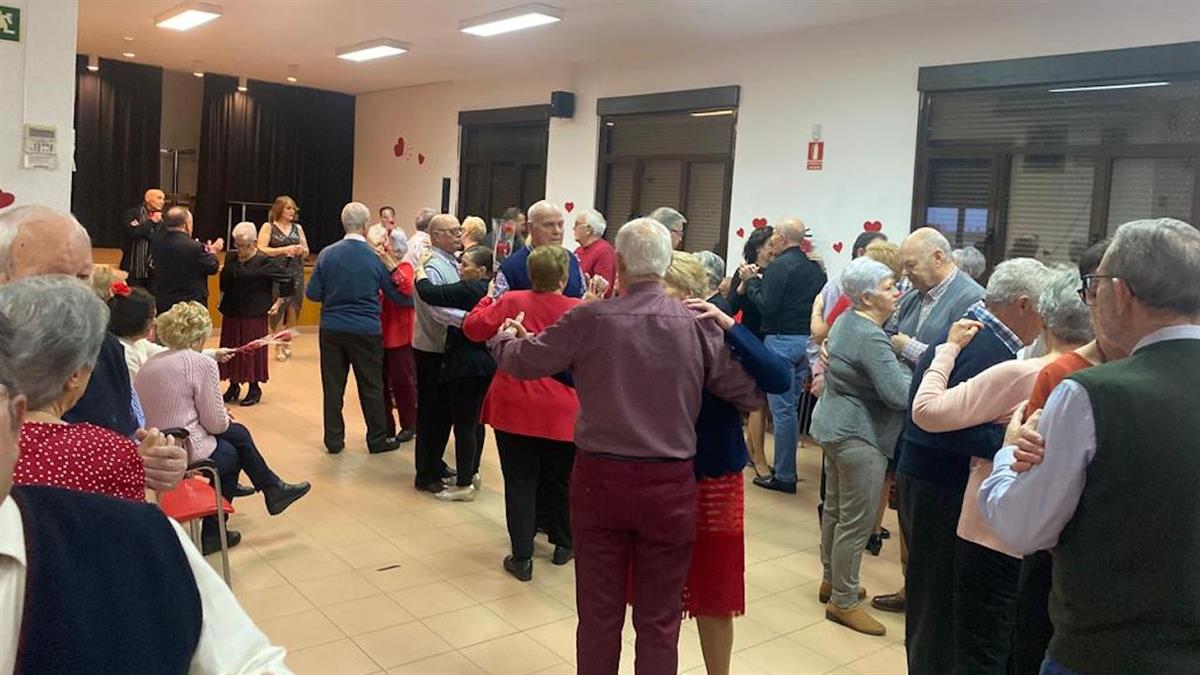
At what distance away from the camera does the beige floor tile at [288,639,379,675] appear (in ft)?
10.7

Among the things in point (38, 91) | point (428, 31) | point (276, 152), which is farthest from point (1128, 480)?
point (276, 152)

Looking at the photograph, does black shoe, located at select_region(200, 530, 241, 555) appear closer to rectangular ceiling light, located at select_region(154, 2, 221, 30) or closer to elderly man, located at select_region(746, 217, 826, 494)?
elderly man, located at select_region(746, 217, 826, 494)

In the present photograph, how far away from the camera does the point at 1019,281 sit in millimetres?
2764

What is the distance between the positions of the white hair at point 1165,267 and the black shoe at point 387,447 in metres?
5.22

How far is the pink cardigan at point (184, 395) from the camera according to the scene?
3838 millimetres

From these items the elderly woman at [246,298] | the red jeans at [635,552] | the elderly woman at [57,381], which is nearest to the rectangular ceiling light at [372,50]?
the elderly woman at [246,298]

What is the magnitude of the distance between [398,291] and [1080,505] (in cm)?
498

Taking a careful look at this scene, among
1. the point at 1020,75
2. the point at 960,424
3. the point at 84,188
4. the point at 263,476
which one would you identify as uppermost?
the point at 1020,75

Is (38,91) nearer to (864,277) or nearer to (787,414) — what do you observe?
(864,277)

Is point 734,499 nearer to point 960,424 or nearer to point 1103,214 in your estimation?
point 960,424

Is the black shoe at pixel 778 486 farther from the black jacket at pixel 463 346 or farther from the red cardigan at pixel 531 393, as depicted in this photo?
the red cardigan at pixel 531 393

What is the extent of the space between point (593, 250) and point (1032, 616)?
12.0 feet

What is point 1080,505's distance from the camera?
170 centimetres

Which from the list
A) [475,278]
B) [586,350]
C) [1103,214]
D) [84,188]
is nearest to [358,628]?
[586,350]
